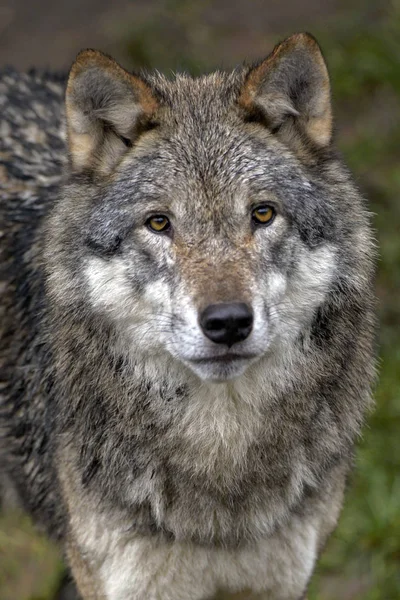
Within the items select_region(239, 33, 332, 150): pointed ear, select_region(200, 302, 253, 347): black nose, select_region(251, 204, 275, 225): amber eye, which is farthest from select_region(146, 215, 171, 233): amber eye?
select_region(239, 33, 332, 150): pointed ear

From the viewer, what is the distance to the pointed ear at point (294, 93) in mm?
A: 3812

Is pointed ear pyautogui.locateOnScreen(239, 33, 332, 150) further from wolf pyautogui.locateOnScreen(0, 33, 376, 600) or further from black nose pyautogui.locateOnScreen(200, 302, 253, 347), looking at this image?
black nose pyautogui.locateOnScreen(200, 302, 253, 347)

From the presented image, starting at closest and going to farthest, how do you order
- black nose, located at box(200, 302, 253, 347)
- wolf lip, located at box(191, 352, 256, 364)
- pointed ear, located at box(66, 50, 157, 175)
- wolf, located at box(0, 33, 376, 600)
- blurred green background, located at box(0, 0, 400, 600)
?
black nose, located at box(200, 302, 253, 347), wolf lip, located at box(191, 352, 256, 364), wolf, located at box(0, 33, 376, 600), pointed ear, located at box(66, 50, 157, 175), blurred green background, located at box(0, 0, 400, 600)

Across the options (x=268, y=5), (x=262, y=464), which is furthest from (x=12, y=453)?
(x=268, y=5)

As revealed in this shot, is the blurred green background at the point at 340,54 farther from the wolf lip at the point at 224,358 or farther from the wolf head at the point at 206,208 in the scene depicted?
the wolf lip at the point at 224,358

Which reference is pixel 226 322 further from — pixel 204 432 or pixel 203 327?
pixel 204 432

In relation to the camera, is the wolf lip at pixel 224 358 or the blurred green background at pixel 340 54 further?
the blurred green background at pixel 340 54

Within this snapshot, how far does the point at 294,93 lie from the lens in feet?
13.0

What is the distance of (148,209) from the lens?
3.74m

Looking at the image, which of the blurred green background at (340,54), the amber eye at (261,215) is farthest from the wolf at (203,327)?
the blurred green background at (340,54)

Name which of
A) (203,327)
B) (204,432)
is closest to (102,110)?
(203,327)

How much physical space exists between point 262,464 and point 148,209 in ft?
3.66

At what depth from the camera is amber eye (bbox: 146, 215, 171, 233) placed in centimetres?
373

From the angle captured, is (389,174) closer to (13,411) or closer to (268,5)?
(268,5)
